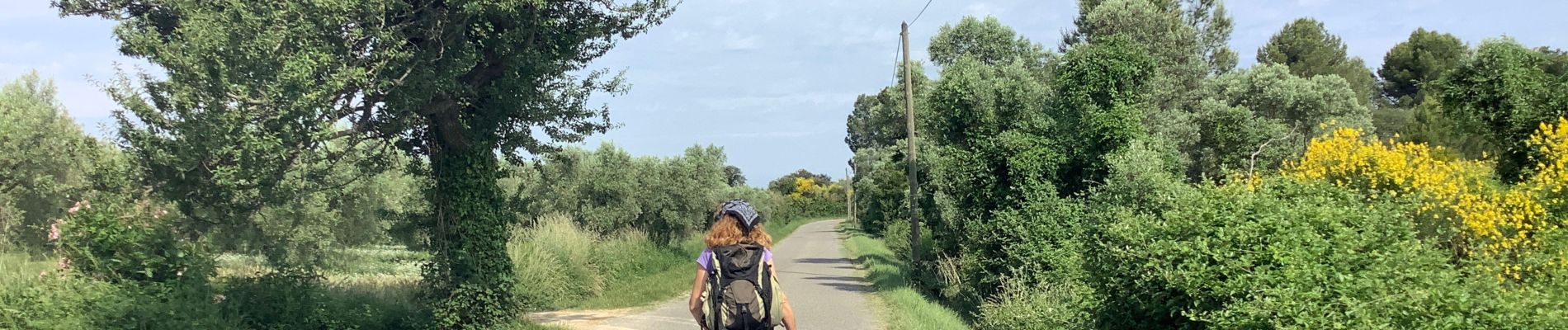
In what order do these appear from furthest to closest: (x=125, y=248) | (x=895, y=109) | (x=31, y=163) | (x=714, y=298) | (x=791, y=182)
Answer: (x=791, y=182) → (x=895, y=109) → (x=31, y=163) → (x=125, y=248) → (x=714, y=298)

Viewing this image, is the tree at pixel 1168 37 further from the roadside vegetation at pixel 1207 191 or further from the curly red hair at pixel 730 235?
the curly red hair at pixel 730 235

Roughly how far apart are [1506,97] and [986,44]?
1015cm

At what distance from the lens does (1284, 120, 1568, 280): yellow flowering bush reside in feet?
31.8

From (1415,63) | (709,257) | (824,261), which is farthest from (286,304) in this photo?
(1415,63)

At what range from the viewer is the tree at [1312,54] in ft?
143

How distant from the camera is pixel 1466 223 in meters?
10.3

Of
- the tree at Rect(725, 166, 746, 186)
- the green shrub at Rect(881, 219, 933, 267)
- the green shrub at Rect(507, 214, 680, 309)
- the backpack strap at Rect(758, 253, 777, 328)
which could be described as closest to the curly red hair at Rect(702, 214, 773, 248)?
the backpack strap at Rect(758, 253, 777, 328)

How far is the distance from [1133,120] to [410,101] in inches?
389

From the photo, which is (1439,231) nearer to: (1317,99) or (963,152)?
(963,152)

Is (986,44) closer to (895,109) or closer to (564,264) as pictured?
(895,109)

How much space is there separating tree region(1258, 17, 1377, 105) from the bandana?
4555cm

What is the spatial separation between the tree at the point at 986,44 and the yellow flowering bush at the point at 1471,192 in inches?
348

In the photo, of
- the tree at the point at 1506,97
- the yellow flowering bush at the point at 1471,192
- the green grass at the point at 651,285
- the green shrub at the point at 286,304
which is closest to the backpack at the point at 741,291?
the green shrub at the point at 286,304

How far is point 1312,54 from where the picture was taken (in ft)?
146
